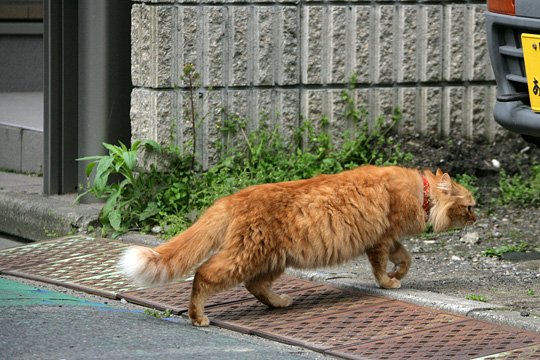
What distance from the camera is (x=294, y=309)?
5.35m

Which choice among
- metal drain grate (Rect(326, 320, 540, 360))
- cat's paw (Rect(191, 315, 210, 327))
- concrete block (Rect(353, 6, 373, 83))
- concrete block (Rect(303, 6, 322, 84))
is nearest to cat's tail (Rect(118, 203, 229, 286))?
cat's paw (Rect(191, 315, 210, 327))

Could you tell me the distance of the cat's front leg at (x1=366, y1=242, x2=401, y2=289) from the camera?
18.0ft

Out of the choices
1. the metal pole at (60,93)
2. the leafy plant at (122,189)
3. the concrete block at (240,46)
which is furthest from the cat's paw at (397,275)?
the metal pole at (60,93)

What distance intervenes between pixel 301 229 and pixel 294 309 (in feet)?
1.46

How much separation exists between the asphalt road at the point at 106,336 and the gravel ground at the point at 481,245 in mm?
1160

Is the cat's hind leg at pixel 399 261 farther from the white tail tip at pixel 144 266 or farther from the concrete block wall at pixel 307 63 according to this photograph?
the concrete block wall at pixel 307 63

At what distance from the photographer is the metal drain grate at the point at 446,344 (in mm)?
4527

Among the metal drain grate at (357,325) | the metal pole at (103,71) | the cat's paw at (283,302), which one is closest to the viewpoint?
the metal drain grate at (357,325)

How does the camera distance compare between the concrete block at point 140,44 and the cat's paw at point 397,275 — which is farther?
the concrete block at point 140,44

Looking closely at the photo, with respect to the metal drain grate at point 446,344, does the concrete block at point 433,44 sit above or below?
above

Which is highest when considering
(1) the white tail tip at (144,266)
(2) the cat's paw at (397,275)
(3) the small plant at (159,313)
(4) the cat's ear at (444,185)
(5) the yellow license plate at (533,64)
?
(5) the yellow license plate at (533,64)

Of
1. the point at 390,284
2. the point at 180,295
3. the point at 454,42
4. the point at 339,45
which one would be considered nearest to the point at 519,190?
the point at 454,42

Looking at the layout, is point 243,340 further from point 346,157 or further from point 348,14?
point 348,14

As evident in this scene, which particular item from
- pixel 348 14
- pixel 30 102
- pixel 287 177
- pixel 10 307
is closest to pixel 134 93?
pixel 287 177
